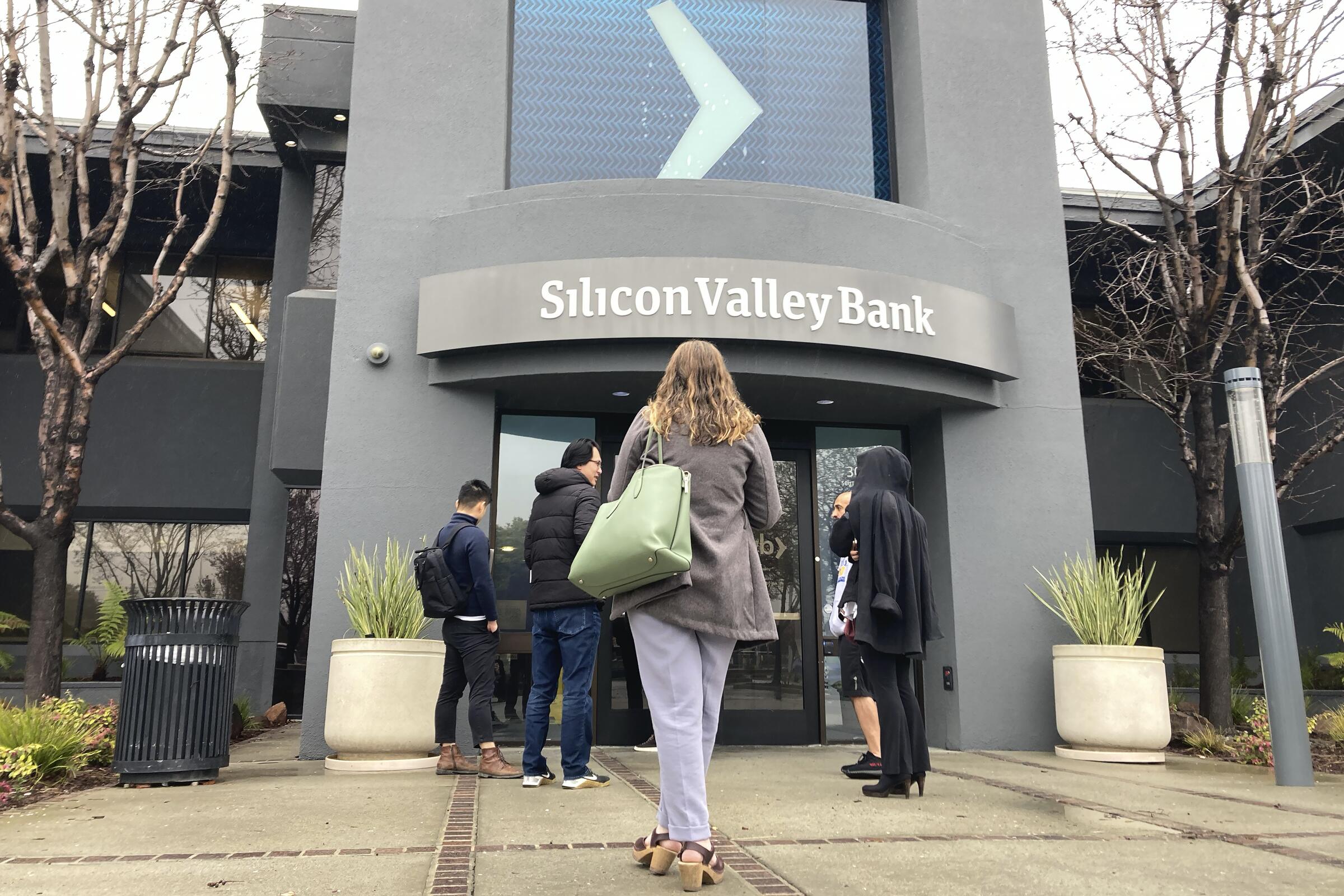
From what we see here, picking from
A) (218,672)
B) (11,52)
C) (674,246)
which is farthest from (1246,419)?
(11,52)

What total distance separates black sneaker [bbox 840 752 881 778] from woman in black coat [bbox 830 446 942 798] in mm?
580

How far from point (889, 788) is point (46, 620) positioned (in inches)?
264

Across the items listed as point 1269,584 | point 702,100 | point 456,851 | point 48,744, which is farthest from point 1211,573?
point 48,744

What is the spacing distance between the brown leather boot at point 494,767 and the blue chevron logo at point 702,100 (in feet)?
17.1

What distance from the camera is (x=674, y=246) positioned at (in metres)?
7.83

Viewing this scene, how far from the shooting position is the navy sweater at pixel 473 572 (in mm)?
6035

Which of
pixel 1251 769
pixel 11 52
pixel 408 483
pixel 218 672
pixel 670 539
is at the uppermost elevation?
pixel 11 52

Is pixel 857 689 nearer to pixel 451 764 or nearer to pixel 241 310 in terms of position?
pixel 451 764

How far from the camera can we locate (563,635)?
5.46 m

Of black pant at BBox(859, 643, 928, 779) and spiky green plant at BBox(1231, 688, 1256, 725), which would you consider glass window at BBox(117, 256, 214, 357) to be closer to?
black pant at BBox(859, 643, 928, 779)

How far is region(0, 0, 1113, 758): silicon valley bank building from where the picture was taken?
7641 mm

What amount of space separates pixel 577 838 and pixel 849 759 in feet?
12.1

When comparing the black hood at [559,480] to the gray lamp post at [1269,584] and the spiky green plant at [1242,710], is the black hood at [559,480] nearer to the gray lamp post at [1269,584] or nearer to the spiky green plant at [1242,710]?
the gray lamp post at [1269,584]

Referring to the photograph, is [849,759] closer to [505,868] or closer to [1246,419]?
[1246,419]
